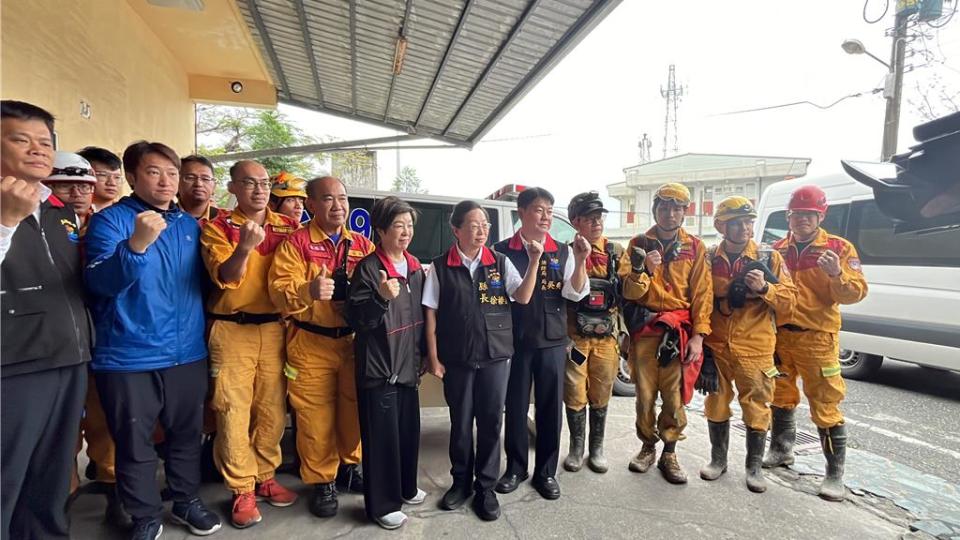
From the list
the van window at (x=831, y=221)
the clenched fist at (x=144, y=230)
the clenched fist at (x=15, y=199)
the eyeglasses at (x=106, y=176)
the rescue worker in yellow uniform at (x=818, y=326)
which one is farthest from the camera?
the van window at (x=831, y=221)

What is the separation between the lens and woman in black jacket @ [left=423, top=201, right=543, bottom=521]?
2535mm

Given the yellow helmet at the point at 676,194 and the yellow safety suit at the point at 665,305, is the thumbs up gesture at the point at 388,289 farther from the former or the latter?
the yellow helmet at the point at 676,194

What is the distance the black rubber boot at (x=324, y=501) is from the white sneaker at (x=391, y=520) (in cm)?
28

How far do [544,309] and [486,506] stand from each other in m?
1.16

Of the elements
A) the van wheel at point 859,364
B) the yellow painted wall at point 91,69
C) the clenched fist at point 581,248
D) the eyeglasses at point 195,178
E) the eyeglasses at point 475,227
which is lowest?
the van wheel at point 859,364

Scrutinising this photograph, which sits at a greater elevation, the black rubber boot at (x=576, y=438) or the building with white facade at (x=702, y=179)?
the building with white facade at (x=702, y=179)

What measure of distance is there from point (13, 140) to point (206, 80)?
684 cm

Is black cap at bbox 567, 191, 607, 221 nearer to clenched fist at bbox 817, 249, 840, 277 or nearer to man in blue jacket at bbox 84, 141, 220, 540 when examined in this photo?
clenched fist at bbox 817, 249, 840, 277

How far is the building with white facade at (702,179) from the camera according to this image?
1973 cm

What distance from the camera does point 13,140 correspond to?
162cm

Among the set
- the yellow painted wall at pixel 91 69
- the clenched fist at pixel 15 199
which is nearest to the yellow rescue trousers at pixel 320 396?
the clenched fist at pixel 15 199

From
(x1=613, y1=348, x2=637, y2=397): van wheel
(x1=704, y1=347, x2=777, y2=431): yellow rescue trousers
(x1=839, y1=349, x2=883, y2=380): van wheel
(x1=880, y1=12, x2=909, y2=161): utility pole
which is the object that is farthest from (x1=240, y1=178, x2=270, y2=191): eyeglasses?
(x1=880, y1=12, x2=909, y2=161): utility pole

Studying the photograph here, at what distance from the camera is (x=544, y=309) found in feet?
9.13

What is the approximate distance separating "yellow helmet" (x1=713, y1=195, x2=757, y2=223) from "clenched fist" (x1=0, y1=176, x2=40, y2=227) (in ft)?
11.5
